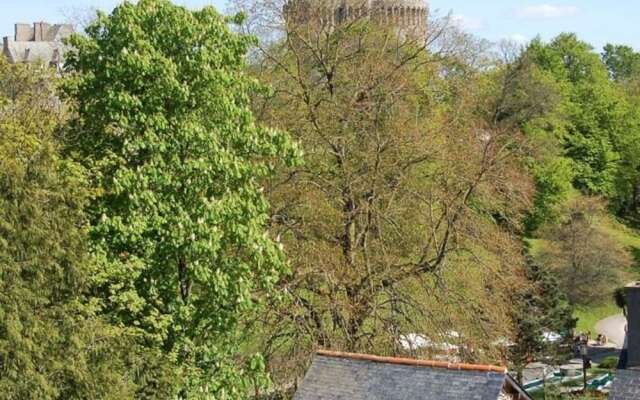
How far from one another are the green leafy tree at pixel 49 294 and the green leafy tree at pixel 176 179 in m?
0.72

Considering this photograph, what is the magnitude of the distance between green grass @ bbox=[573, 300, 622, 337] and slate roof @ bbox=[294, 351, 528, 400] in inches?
1707

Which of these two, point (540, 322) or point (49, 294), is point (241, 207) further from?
point (540, 322)

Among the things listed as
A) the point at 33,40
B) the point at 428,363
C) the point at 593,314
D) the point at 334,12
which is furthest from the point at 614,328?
the point at 33,40

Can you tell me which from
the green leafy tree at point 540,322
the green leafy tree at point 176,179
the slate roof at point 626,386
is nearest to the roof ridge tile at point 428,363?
the slate roof at point 626,386

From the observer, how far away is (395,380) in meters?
18.9

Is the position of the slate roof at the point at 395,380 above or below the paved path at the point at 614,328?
above

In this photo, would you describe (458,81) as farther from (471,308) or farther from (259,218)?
(259,218)

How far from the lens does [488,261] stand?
30.2m

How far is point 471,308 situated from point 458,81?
887cm

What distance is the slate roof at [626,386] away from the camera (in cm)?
1858

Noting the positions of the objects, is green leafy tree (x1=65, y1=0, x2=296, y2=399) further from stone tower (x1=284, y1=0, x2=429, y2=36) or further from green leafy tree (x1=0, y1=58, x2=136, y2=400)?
stone tower (x1=284, y1=0, x2=429, y2=36)

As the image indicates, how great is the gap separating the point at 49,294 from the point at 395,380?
21.4ft

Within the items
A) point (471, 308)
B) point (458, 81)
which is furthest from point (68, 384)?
point (458, 81)

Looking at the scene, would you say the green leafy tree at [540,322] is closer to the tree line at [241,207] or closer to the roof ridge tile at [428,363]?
the tree line at [241,207]
